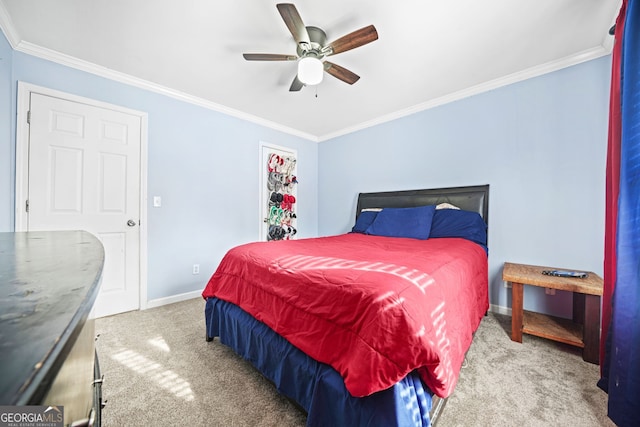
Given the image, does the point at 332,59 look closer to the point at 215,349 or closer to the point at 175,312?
the point at 215,349

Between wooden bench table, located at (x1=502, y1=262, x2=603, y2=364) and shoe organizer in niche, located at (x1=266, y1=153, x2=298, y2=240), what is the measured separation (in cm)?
292

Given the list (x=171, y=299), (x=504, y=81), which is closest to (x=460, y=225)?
(x=504, y=81)

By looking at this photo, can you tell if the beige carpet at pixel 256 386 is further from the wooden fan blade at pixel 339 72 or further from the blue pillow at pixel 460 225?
the wooden fan blade at pixel 339 72

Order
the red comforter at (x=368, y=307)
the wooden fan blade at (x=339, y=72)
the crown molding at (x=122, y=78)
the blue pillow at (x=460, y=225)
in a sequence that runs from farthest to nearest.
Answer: the blue pillow at (x=460, y=225) < the crown molding at (x=122, y=78) < the wooden fan blade at (x=339, y=72) < the red comforter at (x=368, y=307)

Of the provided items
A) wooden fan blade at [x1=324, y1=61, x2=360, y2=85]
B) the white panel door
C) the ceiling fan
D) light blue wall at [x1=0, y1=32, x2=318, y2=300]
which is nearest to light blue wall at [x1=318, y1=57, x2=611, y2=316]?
wooden fan blade at [x1=324, y1=61, x2=360, y2=85]

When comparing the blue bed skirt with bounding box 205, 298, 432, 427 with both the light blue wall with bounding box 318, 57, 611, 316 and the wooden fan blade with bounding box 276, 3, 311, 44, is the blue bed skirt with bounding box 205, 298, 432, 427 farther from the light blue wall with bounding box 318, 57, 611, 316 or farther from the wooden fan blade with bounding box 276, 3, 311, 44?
the light blue wall with bounding box 318, 57, 611, 316

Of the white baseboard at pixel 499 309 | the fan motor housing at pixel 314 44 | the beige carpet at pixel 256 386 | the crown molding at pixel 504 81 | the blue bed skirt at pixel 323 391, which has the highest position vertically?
the crown molding at pixel 504 81

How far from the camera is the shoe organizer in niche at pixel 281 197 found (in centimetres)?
387

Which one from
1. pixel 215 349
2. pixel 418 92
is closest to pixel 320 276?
pixel 215 349

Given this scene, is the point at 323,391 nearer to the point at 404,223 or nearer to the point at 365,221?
the point at 404,223

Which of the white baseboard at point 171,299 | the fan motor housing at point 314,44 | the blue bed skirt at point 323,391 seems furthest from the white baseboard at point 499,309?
the white baseboard at point 171,299

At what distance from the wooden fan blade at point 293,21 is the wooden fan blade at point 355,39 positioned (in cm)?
21

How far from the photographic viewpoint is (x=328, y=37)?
2.01 meters

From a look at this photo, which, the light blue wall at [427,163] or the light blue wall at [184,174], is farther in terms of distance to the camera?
the light blue wall at [184,174]
